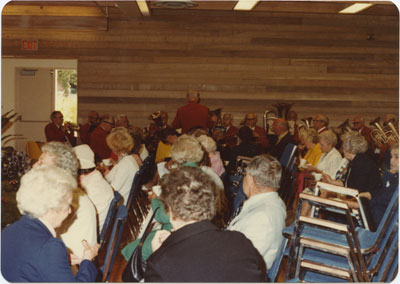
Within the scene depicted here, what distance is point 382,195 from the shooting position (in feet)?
12.7

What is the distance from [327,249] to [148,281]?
139 cm

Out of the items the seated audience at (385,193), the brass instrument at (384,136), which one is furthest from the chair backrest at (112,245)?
the brass instrument at (384,136)

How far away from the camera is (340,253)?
2.97 m

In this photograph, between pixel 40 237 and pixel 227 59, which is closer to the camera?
pixel 40 237

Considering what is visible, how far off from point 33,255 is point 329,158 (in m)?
4.33

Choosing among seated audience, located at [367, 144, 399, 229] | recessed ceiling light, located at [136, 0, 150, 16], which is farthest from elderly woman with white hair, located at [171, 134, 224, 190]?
recessed ceiling light, located at [136, 0, 150, 16]

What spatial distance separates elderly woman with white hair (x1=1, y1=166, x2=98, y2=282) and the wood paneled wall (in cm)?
983

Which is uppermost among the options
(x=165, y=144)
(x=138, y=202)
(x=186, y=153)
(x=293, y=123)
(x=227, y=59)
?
(x=227, y=59)

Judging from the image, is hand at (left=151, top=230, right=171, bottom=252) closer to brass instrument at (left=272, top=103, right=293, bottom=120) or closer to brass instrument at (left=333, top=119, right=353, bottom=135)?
brass instrument at (left=333, top=119, right=353, bottom=135)

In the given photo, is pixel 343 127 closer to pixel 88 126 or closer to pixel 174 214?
pixel 88 126

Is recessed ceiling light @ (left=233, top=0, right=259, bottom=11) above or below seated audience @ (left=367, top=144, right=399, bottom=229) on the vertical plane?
above

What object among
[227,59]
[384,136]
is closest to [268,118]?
[227,59]

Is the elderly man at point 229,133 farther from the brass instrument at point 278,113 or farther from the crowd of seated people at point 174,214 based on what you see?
the crowd of seated people at point 174,214

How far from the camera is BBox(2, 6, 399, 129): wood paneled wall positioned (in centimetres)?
1190
